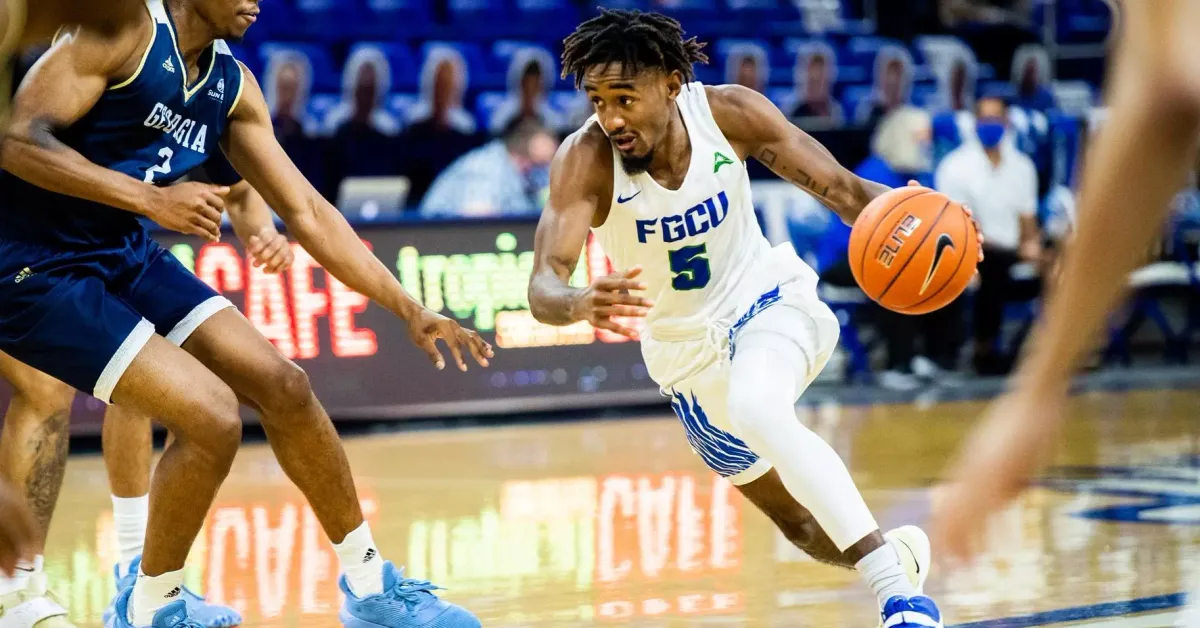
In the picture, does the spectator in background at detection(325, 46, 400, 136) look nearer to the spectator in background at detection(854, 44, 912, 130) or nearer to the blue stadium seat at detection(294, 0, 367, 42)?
the blue stadium seat at detection(294, 0, 367, 42)

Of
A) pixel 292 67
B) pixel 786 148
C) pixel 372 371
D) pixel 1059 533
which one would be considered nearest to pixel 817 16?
pixel 292 67

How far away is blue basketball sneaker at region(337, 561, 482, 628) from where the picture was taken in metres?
4.29

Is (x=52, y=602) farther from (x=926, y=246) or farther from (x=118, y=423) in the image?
(x=926, y=246)

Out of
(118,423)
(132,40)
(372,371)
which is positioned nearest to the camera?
(132,40)

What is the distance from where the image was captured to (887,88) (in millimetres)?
13094

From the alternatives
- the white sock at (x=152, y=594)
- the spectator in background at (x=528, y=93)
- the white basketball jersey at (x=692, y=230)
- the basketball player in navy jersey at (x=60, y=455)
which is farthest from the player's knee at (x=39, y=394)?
the spectator in background at (x=528, y=93)

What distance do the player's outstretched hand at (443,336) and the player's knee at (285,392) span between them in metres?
0.34

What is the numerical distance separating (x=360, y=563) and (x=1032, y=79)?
11069mm

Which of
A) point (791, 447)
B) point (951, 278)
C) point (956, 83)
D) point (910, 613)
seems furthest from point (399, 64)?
point (910, 613)

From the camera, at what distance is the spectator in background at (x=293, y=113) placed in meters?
10.3

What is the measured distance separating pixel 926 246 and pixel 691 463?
13.1 feet

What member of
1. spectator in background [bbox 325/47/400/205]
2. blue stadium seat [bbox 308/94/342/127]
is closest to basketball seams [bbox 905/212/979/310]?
spectator in background [bbox 325/47/400/205]

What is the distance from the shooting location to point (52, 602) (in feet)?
14.4

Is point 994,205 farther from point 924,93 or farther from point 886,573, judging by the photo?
point 886,573
